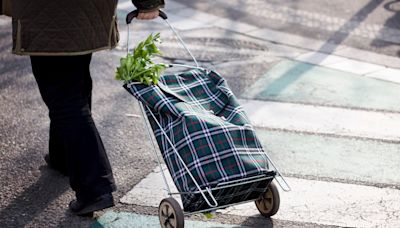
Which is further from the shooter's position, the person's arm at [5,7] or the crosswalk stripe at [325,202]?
the crosswalk stripe at [325,202]

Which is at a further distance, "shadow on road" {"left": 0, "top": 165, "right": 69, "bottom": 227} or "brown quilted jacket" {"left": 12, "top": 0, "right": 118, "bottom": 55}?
"shadow on road" {"left": 0, "top": 165, "right": 69, "bottom": 227}

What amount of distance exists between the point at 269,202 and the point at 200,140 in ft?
2.08

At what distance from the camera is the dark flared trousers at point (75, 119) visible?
13.3ft

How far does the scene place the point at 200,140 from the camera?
387 centimetres

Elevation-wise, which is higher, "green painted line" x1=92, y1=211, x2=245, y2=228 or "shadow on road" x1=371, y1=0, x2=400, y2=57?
"green painted line" x1=92, y1=211, x2=245, y2=228

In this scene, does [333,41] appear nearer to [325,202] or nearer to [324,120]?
[324,120]

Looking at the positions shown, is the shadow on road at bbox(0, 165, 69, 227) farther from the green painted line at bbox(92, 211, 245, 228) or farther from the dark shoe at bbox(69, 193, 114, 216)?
the green painted line at bbox(92, 211, 245, 228)

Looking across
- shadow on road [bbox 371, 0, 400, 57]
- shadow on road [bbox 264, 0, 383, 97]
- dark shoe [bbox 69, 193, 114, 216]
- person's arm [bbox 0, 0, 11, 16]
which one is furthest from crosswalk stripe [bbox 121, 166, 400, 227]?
shadow on road [bbox 371, 0, 400, 57]

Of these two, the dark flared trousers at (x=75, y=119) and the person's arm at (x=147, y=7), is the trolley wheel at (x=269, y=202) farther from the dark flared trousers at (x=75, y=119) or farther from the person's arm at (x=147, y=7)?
the person's arm at (x=147, y=7)

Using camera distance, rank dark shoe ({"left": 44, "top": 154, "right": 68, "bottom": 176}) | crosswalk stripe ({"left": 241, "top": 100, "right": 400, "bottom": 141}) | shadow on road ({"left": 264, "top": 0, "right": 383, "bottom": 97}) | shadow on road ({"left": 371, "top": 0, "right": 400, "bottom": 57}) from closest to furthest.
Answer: dark shoe ({"left": 44, "top": 154, "right": 68, "bottom": 176})
crosswalk stripe ({"left": 241, "top": 100, "right": 400, "bottom": 141})
shadow on road ({"left": 264, "top": 0, "right": 383, "bottom": 97})
shadow on road ({"left": 371, "top": 0, "right": 400, "bottom": 57})

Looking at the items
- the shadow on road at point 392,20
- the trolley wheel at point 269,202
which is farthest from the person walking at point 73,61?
the shadow on road at point 392,20

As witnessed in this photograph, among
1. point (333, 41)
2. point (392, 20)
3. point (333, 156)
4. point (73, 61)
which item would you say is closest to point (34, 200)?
point (73, 61)

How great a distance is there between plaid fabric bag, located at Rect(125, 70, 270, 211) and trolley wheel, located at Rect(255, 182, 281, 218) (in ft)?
0.43

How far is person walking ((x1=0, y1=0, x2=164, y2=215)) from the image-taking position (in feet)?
12.9
